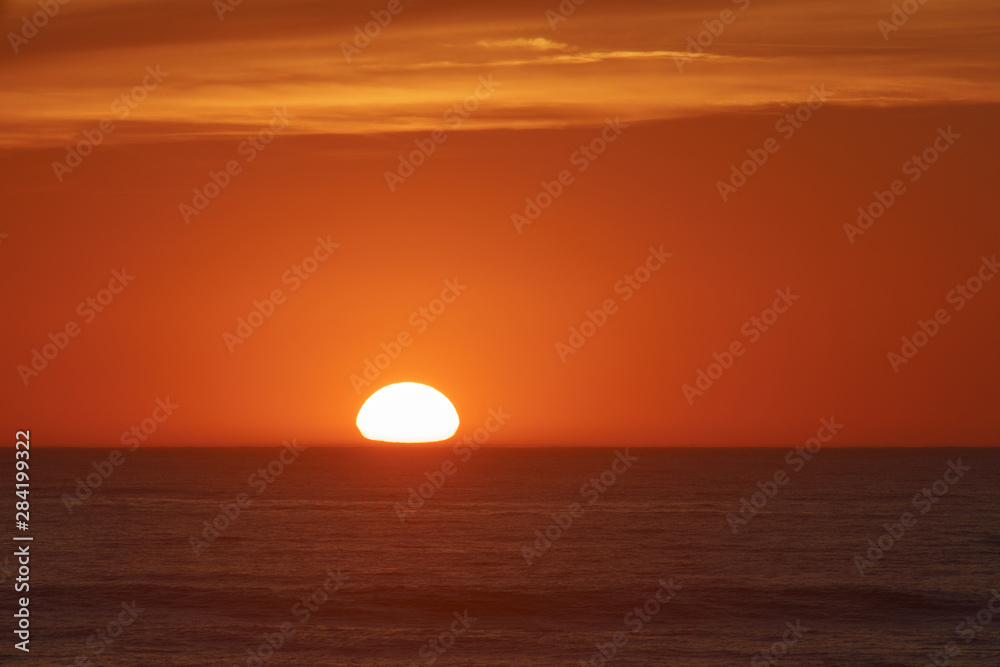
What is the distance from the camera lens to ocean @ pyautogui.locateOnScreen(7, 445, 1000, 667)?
32125 millimetres

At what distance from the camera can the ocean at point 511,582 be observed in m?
32.1

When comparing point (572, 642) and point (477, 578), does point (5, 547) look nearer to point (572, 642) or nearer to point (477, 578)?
point (477, 578)

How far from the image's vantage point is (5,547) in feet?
175

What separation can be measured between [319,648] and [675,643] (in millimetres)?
10944

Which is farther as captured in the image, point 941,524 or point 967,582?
point 941,524

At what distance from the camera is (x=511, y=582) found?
45406mm

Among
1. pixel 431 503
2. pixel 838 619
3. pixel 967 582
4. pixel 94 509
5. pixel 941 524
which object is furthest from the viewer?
pixel 431 503

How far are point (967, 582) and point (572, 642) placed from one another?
20.7m

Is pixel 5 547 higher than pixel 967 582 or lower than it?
higher

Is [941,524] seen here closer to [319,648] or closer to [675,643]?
[675,643]

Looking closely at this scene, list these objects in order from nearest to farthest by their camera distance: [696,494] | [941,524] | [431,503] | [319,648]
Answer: [319,648], [941,524], [431,503], [696,494]

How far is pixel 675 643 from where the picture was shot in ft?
108

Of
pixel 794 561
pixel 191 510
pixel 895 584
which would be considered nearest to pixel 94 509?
pixel 191 510

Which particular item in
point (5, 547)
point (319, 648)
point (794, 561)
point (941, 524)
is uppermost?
point (5, 547)
